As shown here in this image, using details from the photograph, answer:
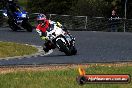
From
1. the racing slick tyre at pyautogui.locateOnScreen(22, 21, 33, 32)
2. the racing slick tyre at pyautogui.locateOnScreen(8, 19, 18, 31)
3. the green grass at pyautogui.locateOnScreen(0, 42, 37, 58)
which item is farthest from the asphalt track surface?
the racing slick tyre at pyautogui.locateOnScreen(8, 19, 18, 31)

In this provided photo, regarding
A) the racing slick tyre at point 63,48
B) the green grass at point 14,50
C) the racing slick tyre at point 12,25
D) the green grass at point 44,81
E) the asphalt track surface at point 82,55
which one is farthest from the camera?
the racing slick tyre at point 12,25

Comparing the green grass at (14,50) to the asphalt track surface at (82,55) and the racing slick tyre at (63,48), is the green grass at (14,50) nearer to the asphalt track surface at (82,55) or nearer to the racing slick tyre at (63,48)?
the asphalt track surface at (82,55)

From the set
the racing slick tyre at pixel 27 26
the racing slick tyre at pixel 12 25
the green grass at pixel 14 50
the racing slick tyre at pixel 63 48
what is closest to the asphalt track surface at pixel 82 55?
the racing slick tyre at pixel 63 48

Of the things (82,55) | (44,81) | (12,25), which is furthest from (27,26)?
(44,81)

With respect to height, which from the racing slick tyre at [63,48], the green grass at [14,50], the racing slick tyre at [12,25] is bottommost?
the racing slick tyre at [12,25]

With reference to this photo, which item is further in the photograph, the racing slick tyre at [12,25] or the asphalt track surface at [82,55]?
the racing slick tyre at [12,25]

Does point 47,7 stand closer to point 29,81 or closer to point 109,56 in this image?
point 109,56

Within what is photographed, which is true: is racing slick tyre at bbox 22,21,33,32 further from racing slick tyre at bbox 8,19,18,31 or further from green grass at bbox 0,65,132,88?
green grass at bbox 0,65,132,88

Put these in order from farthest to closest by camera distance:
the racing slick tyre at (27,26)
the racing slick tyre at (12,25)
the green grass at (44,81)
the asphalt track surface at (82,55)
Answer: the racing slick tyre at (12,25) < the racing slick tyre at (27,26) < the asphalt track surface at (82,55) < the green grass at (44,81)

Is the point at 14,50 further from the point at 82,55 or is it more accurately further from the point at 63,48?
the point at 82,55

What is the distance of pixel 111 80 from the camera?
5551 millimetres

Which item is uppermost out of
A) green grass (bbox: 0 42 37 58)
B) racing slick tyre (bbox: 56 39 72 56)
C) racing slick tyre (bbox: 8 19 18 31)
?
racing slick tyre (bbox: 56 39 72 56)

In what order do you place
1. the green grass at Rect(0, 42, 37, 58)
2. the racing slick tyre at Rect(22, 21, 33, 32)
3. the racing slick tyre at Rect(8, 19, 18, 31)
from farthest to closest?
the racing slick tyre at Rect(8, 19, 18, 31) → the racing slick tyre at Rect(22, 21, 33, 32) → the green grass at Rect(0, 42, 37, 58)

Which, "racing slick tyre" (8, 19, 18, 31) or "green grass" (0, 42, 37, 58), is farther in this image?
"racing slick tyre" (8, 19, 18, 31)
